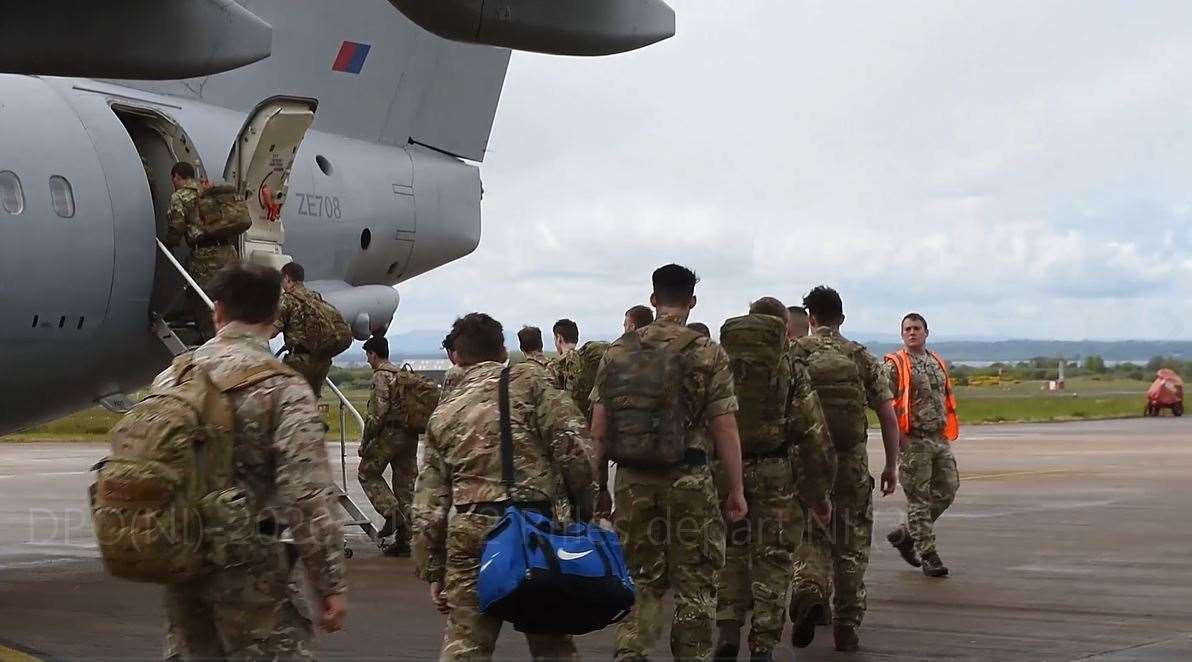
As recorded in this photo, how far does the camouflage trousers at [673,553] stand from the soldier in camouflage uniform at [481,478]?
0.86 m

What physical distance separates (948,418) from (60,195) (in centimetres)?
616

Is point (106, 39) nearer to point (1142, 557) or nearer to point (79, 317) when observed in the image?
point (79, 317)

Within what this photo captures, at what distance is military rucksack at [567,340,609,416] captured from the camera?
11.6 meters

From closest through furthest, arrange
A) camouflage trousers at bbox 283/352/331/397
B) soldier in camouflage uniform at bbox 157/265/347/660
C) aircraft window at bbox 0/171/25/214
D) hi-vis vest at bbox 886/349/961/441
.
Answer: soldier in camouflage uniform at bbox 157/265/347/660 < aircraft window at bbox 0/171/25/214 < hi-vis vest at bbox 886/349/961/441 < camouflage trousers at bbox 283/352/331/397

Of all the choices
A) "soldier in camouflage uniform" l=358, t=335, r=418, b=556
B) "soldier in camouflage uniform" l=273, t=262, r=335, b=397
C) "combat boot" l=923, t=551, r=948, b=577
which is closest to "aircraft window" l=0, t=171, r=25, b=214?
"soldier in camouflage uniform" l=273, t=262, r=335, b=397

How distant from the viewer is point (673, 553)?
6.59 metres

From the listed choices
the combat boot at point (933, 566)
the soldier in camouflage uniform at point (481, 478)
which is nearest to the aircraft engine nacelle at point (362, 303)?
the combat boot at point (933, 566)

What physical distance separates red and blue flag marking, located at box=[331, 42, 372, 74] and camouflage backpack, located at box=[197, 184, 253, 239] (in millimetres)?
2936

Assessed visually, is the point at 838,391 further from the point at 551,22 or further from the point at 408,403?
the point at 408,403

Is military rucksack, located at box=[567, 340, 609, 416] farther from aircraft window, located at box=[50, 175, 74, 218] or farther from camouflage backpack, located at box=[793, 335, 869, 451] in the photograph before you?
aircraft window, located at box=[50, 175, 74, 218]

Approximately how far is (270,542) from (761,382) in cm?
333

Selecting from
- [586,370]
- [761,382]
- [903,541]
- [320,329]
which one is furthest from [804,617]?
[320,329]

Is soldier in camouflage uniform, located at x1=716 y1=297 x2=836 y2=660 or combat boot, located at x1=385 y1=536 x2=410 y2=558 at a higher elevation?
soldier in camouflage uniform, located at x1=716 y1=297 x2=836 y2=660

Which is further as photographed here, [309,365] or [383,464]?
[383,464]
